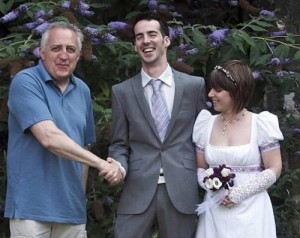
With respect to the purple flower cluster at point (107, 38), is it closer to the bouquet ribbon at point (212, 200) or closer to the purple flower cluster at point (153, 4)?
the purple flower cluster at point (153, 4)

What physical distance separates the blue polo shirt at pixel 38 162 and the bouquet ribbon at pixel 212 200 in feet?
2.20

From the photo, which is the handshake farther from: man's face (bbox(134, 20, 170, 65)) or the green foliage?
the green foliage

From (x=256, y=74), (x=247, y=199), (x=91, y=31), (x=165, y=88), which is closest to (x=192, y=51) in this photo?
(x=256, y=74)

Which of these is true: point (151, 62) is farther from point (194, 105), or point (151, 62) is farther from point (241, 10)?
point (241, 10)

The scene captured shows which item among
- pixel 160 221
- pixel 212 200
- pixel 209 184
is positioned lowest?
pixel 160 221

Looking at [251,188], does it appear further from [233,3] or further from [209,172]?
[233,3]

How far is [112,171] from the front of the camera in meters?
4.11

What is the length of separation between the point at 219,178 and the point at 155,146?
1.47 ft

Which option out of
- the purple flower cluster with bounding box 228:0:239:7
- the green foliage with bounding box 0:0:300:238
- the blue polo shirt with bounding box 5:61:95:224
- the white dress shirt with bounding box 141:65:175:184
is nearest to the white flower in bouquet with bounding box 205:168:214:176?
the white dress shirt with bounding box 141:65:175:184

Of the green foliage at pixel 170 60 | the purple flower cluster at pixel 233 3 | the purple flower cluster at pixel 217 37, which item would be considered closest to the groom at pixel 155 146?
the green foliage at pixel 170 60

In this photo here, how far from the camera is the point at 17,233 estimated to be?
3920 mm

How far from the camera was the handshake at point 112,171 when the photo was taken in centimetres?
408

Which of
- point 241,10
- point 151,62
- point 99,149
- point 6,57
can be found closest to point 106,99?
point 99,149

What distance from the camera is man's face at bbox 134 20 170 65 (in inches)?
171
